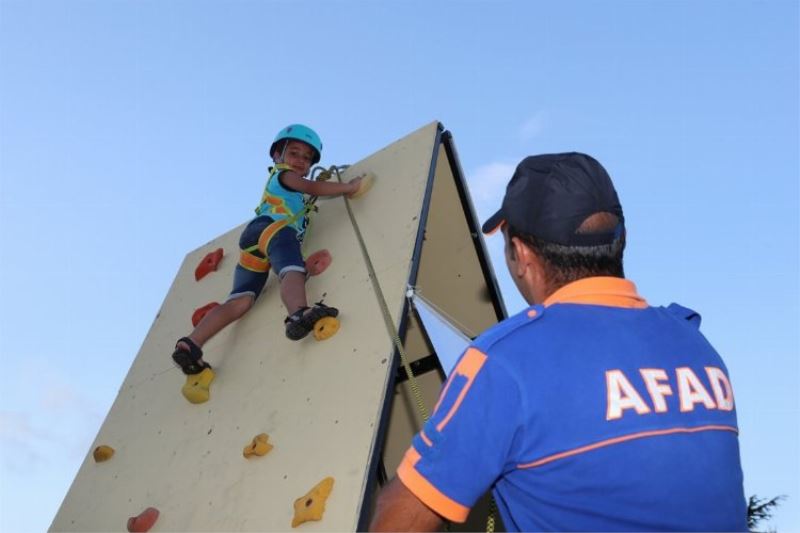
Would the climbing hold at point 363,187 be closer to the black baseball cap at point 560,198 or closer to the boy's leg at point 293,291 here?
the boy's leg at point 293,291

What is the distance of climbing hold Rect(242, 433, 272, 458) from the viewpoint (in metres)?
2.30

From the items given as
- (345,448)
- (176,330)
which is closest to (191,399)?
(176,330)

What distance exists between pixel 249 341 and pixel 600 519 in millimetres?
2072

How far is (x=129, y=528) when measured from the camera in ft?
7.97

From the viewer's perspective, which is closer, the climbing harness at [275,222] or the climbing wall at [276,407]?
the climbing wall at [276,407]

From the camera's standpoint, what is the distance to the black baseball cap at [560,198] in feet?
4.04

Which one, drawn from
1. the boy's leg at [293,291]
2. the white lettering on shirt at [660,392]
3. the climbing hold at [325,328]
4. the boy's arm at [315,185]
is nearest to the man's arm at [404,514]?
the white lettering on shirt at [660,392]

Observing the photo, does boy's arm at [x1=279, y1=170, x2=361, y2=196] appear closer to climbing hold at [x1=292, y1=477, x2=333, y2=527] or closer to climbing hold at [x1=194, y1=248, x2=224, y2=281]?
climbing hold at [x1=194, y1=248, x2=224, y2=281]

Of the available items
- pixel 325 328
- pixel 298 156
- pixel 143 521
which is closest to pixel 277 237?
pixel 298 156

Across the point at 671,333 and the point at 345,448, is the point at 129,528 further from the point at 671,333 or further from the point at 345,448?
the point at 671,333

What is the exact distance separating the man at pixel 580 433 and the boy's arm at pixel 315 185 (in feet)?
6.76

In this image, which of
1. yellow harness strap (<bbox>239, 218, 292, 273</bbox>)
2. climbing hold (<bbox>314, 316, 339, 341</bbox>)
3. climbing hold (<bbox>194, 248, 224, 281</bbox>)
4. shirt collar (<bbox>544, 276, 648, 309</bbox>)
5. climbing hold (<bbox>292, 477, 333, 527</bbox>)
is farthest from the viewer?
climbing hold (<bbox>194, 248, 224, 281</bbox>)

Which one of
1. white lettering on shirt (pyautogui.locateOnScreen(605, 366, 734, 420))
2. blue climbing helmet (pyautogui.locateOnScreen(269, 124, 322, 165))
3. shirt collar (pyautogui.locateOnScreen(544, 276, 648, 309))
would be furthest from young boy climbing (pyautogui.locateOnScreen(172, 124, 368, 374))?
white lettering on shirt (pyautogui.locateOnScreen(605, 366, 734, 420))

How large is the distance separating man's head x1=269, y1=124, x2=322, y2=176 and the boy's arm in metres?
0.18
